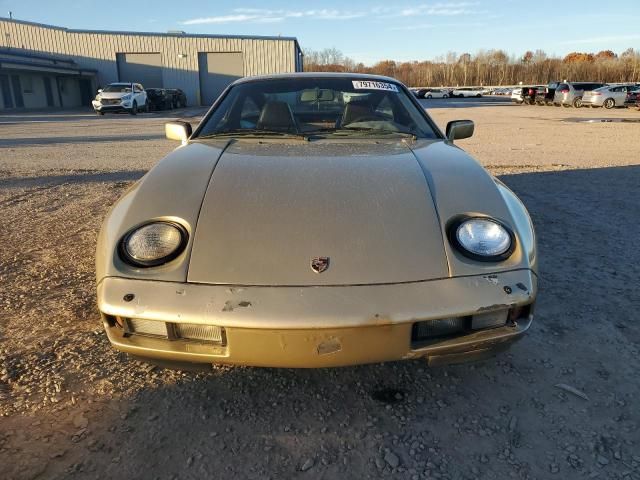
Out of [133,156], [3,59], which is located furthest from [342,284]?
[3,59]

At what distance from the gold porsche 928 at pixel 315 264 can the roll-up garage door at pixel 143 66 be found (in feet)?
120

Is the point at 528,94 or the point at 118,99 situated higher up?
the point at 528,94

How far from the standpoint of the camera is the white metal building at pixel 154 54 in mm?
34375

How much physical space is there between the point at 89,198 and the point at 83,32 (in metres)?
35.9

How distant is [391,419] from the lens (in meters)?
1.87

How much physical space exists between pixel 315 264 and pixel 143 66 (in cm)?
3837

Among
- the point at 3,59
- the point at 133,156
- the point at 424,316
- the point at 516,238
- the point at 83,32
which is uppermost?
the point at 83,32

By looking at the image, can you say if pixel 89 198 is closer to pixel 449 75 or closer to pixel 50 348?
pixel 50 348

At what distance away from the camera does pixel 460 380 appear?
2133 millimetres

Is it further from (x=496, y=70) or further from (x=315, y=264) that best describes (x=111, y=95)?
(x=496, y=70)

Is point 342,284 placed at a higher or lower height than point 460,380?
higher

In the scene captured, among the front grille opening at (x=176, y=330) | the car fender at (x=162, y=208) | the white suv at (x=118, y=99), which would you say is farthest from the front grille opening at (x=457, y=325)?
the white suv at (x=118, y=99)

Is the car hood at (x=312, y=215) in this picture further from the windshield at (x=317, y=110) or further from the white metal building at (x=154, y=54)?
the white metal building at (x=154, y=54)

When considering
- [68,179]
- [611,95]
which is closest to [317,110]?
[68,179]
